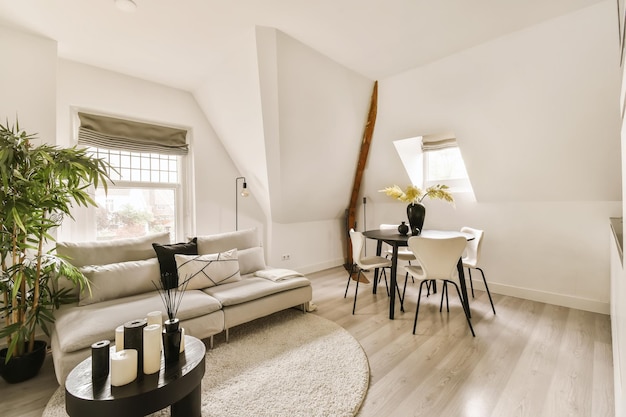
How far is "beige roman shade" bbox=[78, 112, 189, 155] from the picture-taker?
316 cm

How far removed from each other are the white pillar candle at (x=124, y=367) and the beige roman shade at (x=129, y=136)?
2.69 metres

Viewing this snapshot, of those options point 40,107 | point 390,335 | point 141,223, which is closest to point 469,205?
point 390,335

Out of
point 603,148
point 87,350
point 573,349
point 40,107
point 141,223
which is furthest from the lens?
point 141,223

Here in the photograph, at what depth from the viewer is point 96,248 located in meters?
2.63

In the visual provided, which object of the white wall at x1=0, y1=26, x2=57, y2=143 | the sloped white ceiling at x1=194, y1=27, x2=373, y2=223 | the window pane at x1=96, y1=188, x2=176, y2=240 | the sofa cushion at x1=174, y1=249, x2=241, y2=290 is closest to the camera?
the white wall at x1=0, y1=26, x2=57, y2=143

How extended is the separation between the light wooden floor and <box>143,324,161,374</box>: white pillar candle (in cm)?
91

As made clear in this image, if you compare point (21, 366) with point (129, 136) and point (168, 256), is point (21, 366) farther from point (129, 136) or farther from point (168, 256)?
point (129, 136)

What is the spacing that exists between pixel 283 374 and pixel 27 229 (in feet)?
6.50

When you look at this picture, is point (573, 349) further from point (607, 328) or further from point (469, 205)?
point (469, 205)

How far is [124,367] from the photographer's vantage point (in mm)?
1384

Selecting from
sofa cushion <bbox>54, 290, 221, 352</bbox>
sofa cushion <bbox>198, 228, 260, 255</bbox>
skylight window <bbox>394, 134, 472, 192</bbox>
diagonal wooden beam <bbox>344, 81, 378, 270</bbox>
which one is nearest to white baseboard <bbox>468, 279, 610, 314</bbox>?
skylight window <bbox>394, 134, 472, 192</bbox>

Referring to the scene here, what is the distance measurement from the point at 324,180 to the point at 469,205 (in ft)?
6.74

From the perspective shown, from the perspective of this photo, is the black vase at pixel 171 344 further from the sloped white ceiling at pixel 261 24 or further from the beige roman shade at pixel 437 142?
the beige roman shade at pixel 437 142

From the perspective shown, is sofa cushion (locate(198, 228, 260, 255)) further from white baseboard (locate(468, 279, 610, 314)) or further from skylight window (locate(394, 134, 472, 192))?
white baseboard (locate(468, 279, 610, 314))
